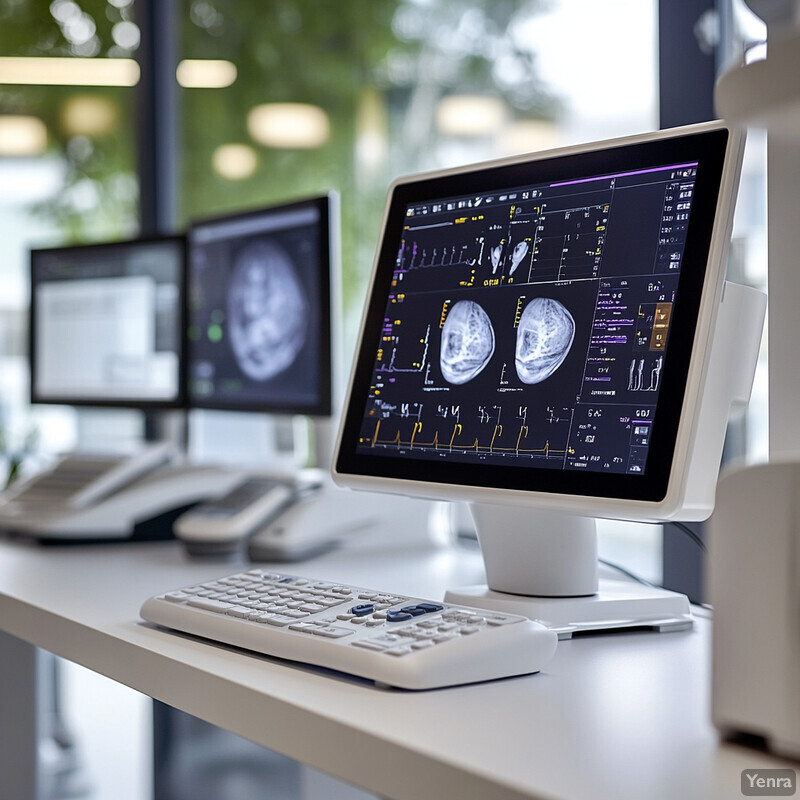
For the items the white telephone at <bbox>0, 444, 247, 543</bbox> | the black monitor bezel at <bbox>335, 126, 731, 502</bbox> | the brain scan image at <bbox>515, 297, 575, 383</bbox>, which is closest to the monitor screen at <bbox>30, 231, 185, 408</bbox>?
the white telephone at <bbox>0, 444, 247, 543</bbox>

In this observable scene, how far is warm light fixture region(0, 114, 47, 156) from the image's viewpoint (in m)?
2.80

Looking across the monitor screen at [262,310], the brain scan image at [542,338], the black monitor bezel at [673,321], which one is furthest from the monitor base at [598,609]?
the monitor screen at [262,310]

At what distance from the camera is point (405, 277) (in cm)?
120

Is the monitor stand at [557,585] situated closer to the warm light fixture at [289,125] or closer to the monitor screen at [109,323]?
the monitor screen at [109,323]

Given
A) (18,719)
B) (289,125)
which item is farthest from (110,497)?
(289,125)

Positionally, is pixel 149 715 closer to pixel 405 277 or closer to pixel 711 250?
pixel 405 277

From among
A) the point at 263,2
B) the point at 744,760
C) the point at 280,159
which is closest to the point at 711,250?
the point at 744,760

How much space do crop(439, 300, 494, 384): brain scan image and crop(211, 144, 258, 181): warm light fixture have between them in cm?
148

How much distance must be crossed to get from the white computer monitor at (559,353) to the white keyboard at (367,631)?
0.15 metres

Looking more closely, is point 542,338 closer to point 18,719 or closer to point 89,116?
point 18,719

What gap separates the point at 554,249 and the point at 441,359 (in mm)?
178

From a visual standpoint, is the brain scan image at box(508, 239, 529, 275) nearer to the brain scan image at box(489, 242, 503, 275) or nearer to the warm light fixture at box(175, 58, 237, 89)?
the brain scan image at box(489, 242, 503, 275)

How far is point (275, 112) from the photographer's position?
2.44 meters

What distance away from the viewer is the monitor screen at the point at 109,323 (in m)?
1.94
